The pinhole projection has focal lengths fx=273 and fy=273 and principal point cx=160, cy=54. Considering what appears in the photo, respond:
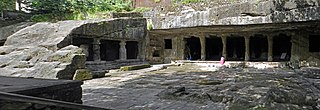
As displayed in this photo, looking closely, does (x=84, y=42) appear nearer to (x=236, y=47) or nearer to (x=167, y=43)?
(x=167, y=43)

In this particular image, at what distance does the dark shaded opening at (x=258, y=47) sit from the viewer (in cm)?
1978

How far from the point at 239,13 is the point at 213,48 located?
27.1ft

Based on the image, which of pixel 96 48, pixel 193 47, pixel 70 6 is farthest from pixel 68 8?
pixel 193 47

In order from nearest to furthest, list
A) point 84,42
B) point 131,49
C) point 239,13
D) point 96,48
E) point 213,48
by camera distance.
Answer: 1. point 239,13
2. point 96,48
3. point 84,42
4. point 131,49
5. point 213,48

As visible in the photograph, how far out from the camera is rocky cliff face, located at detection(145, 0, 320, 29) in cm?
1235

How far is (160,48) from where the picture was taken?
20.2 m

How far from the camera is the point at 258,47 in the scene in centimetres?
2016

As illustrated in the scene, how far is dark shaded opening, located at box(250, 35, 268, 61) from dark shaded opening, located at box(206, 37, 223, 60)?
242 cm

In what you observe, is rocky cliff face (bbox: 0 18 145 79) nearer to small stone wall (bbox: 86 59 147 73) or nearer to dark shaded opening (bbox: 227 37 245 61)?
small stone wall (bbox: 86 59 147 73)

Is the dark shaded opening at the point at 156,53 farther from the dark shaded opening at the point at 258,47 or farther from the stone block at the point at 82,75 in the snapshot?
the stone block at the point at 82,75

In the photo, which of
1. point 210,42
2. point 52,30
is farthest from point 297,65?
point 52,30

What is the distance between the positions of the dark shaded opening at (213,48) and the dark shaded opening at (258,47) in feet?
7.93

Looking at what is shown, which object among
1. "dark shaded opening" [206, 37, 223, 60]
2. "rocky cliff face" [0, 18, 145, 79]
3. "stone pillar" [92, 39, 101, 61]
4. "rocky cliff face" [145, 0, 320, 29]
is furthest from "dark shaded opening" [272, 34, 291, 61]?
"stone pillar" [92, 39, 101, 61]

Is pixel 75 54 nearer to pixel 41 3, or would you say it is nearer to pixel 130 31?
pixel 130 31
